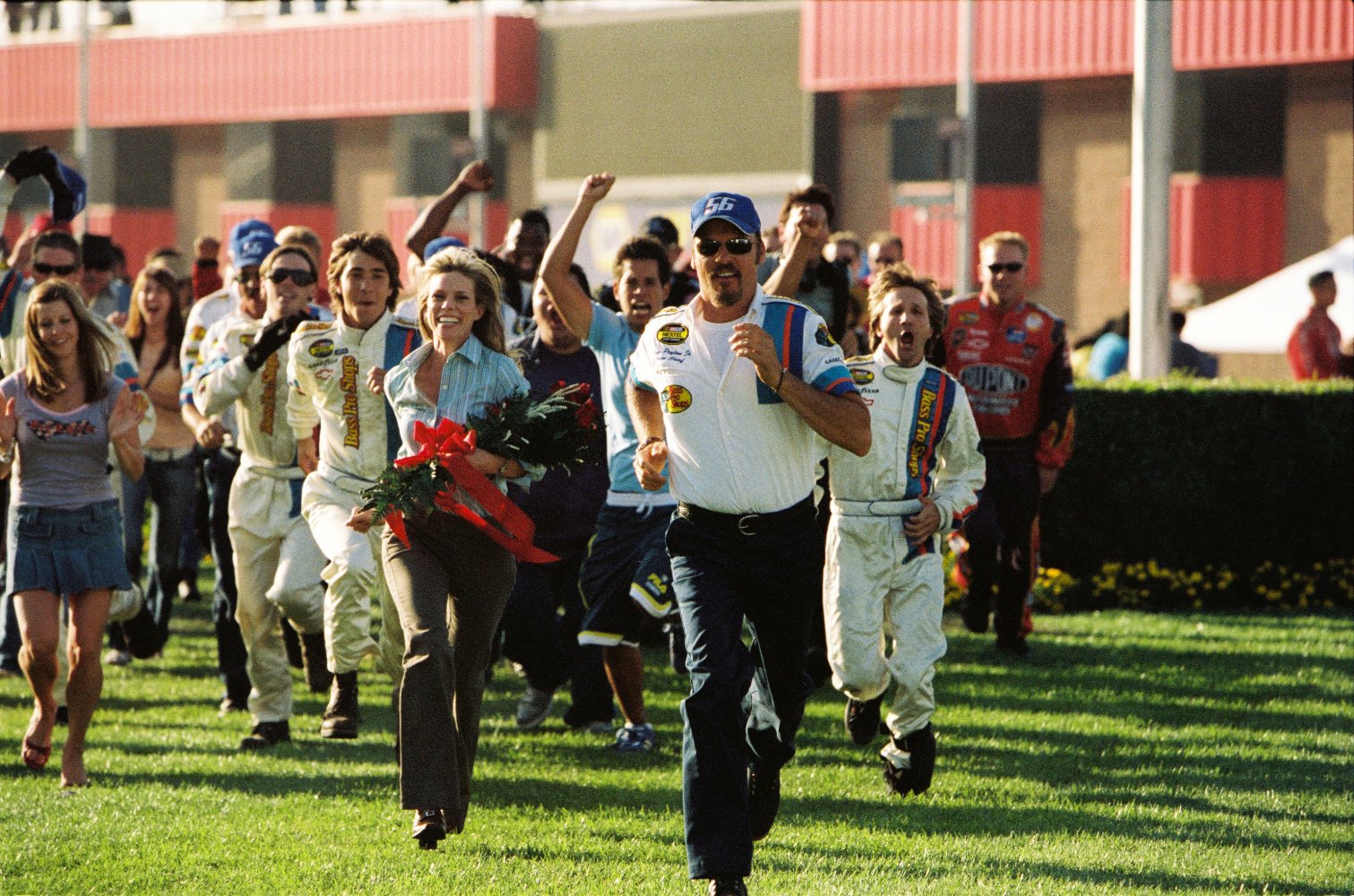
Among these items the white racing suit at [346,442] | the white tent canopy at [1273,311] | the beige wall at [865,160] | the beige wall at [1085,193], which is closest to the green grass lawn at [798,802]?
the white racing suit at [346,442]

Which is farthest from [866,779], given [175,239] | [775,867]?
[175,239]

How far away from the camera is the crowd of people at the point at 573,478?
19.7 feet

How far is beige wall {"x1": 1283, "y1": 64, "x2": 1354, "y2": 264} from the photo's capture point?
31125mm

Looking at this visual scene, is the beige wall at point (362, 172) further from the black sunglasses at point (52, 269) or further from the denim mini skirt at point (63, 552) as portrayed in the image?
the denim mini skirt at point (63, 552)

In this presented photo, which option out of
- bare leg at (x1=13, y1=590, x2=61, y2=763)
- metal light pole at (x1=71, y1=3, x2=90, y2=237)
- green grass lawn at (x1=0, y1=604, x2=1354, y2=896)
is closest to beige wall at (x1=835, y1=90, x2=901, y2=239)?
metal light pole at (x1=71, y1=3, x2=90, y2=237)

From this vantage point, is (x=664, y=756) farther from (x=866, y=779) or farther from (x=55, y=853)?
(x=55, y=853)

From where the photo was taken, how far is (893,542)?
24.5ft

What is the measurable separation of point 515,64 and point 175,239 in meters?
11.1

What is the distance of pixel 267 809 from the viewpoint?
7.29m

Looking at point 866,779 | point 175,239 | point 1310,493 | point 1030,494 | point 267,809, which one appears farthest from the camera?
point 175,239

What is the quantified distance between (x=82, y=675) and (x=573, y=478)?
2327 millimetres

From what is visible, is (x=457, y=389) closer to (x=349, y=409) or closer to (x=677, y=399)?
(x=349, y=409)

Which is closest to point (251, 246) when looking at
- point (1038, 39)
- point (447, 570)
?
point (447, 570)

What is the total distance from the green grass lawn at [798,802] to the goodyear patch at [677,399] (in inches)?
60.7
